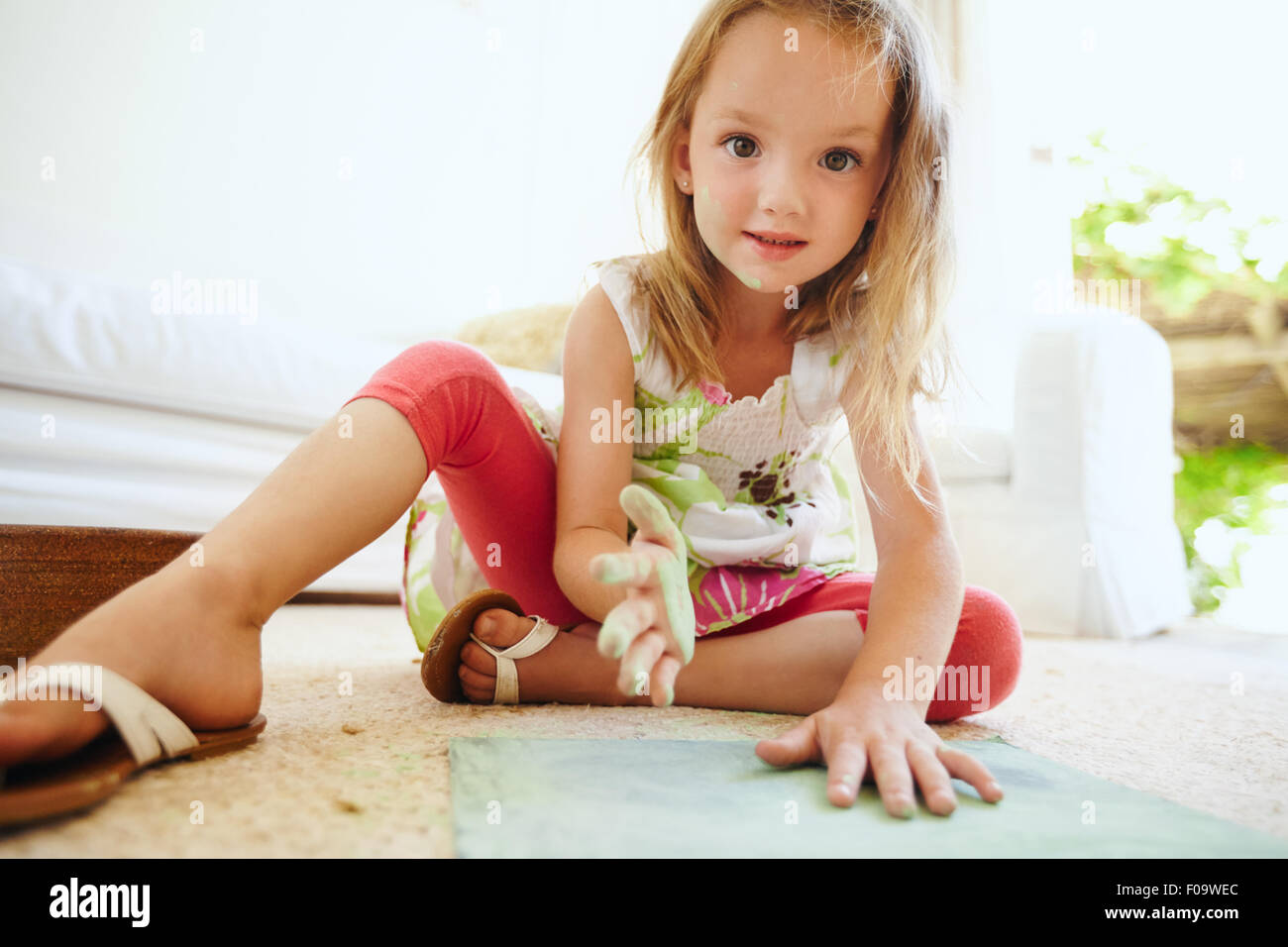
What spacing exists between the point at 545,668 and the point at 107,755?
1.12ft

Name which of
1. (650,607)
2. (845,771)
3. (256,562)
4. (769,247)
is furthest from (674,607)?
(769,247)

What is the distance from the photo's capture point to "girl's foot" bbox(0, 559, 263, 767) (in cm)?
41

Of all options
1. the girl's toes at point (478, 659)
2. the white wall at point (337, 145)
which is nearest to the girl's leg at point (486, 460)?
the girl's toes at point (478, 659)

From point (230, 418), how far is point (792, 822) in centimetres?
119

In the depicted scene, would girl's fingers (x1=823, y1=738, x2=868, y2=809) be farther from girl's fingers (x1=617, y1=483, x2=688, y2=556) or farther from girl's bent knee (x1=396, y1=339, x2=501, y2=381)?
girl's bent knee (x1=396, y1=339, x2=501, y2=381)

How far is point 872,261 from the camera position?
81 centimetres

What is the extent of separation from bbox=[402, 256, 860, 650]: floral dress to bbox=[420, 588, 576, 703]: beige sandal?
14 cm

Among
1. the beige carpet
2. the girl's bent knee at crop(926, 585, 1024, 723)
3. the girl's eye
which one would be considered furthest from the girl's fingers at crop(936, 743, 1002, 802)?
the girl's eye

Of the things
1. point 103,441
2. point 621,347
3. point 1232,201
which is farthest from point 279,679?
point 1232,201

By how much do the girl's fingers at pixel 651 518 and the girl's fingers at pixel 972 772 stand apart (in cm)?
20

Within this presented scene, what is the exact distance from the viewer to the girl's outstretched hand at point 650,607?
421 mm

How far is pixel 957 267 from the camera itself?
2.70 feet
